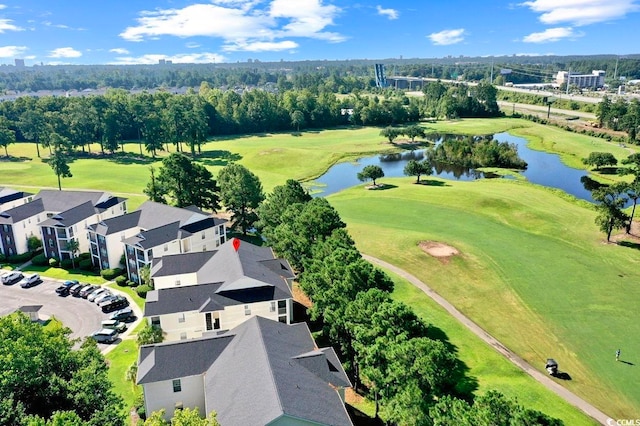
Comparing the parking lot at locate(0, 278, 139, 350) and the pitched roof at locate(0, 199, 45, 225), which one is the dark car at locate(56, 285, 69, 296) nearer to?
the parking lot at locate(0, 278, 139, 350)

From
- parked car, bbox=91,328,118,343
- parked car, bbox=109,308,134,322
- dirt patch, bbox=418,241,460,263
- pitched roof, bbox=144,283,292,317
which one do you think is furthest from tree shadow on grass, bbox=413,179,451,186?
parked car, bbox=91,328,118,343

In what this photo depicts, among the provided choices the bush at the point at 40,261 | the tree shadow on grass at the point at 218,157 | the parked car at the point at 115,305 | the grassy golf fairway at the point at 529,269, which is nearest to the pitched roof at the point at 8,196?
the bush at the point at 40,261

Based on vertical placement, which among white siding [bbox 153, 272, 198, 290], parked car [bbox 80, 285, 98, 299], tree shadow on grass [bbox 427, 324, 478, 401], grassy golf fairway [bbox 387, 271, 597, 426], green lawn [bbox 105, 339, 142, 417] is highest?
white siding [bbox 153, 272, 198, 290]

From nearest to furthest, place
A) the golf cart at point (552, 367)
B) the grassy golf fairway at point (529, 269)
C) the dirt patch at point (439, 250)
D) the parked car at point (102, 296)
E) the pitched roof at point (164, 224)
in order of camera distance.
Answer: the golf cart at point (552, 367)
the grassy golf fairway at point (529, 269)
the parked car at point (102, 296)
the pitched roof at point (164, 224)
the dirt patch at point (439, 250)

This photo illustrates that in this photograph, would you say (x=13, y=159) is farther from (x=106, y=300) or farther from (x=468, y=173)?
(x=468, y=173)

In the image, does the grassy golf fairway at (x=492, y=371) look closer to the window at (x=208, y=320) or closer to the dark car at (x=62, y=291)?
the window at (x=208, y=320)

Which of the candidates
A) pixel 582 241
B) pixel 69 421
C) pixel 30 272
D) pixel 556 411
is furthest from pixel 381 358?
pixel 30 272

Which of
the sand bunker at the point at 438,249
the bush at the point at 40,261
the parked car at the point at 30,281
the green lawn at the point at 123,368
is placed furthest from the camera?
the bush at the point at 40,261
